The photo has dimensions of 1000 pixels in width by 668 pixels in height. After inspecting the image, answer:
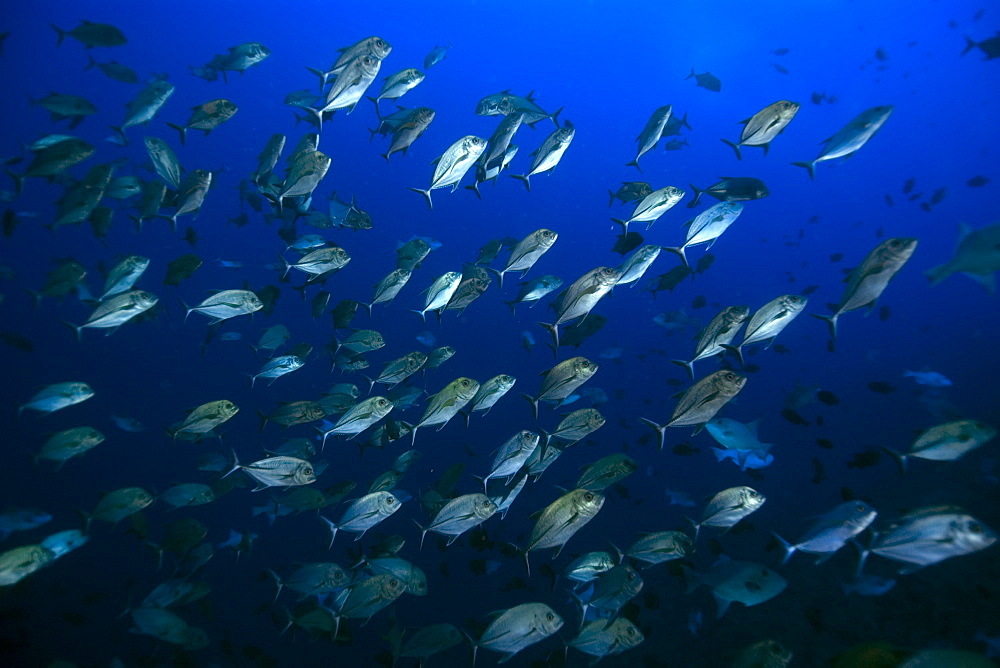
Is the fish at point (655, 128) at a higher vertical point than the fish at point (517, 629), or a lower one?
higher

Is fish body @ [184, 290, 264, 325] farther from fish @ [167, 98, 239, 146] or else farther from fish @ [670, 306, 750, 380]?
fish @ [670, 306, 750, 380]

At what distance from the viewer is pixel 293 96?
6934 mm

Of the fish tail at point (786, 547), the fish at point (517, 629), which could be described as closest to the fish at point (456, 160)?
the fish at point (517, 629)

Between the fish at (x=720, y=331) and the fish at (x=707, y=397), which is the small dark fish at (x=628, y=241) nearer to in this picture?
the fish at (x=720, y=331)

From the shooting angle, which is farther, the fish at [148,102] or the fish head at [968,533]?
the fish at [148,102]

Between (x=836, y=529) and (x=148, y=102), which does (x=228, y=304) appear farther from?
(x=836, y=529)

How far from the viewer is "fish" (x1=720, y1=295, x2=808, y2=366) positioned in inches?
138

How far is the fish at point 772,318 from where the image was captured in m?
3.51

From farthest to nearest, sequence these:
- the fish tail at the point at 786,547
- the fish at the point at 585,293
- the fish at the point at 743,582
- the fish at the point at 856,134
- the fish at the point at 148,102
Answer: the fish at the point at 148,102
the fish at the point at 743,582
the fish at the point at 856,134
the fish at the point at 585,293
the fish tail at the point at 786,547

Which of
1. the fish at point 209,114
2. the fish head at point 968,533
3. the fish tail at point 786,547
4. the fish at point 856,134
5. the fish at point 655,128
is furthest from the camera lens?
the fish at point 209,114

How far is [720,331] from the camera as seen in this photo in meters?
3.82

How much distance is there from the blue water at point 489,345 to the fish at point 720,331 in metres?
1.97

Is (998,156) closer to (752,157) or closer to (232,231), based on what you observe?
(752,157)

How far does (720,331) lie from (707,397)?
0.75 m
